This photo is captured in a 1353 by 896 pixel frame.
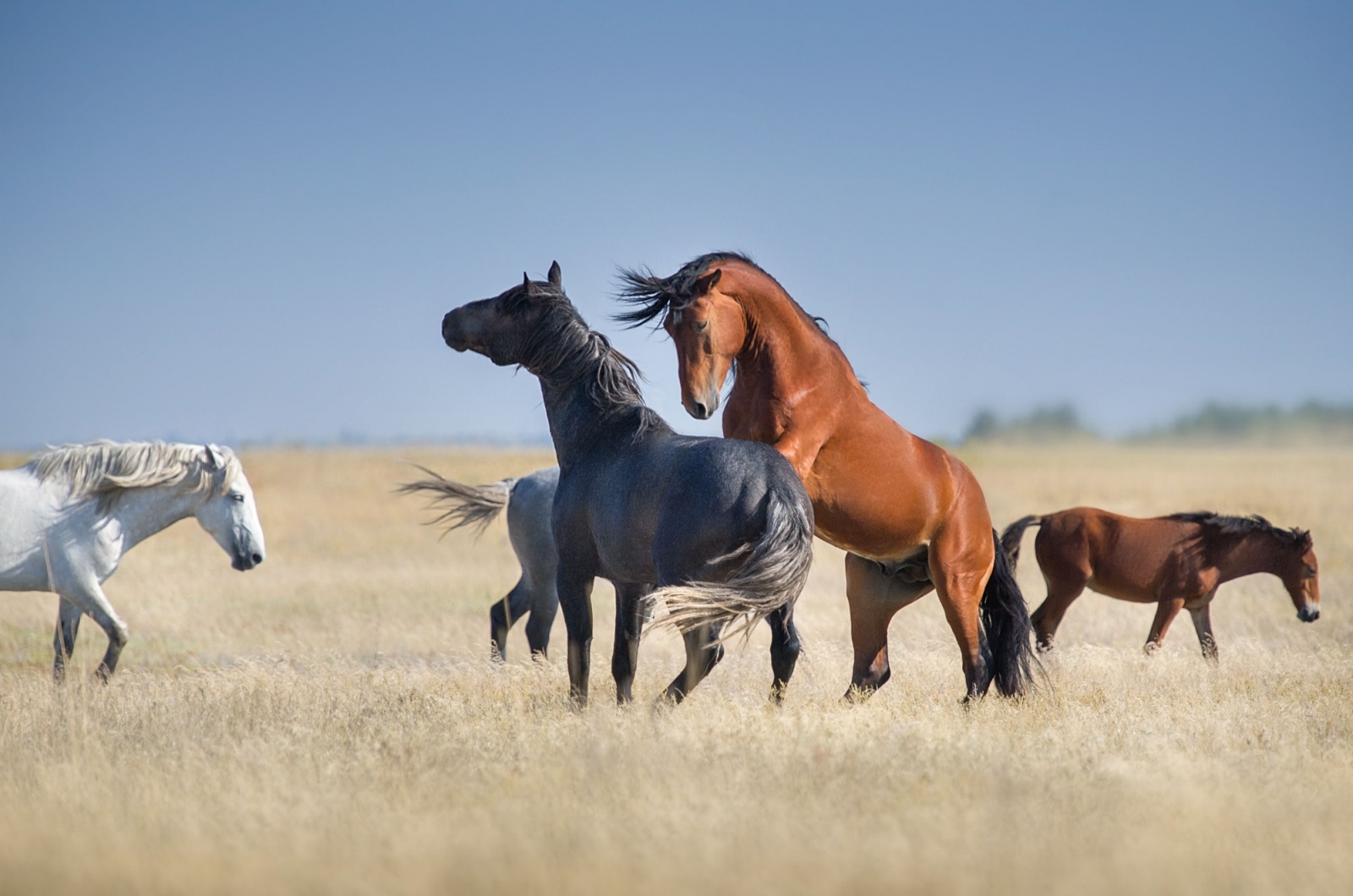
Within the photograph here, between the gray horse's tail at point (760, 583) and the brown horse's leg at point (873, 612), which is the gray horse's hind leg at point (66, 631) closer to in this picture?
the gray horse's tail at point (760, 583)

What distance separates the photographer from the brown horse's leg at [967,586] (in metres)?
6.95

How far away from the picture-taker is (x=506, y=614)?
9.84 m

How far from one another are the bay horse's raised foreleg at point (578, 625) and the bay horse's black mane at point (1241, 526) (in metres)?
5.98

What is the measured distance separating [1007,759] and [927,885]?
174 centimetres

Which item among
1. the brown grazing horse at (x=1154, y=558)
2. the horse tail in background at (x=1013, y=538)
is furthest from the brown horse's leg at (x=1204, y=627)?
the horse tail in background at (x=1013, y=538)

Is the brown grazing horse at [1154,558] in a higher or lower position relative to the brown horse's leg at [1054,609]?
higher

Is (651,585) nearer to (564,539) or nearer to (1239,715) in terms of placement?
(564,539)

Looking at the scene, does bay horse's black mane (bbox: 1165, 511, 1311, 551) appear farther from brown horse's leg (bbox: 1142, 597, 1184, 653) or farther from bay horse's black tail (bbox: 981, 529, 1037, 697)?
bay horse's black tail (bbox: 981, 529, 1037, 697)

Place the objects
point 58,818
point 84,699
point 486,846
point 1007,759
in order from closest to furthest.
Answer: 1. point 486,846
2. point 58,818
3. point 1007,759
4. point 84,699

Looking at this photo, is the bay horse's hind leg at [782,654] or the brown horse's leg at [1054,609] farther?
the brown horse's leg at [1054,609]

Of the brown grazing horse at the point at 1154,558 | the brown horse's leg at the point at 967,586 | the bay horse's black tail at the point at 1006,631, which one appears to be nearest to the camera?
the brown horse's leg at the point at 967,586

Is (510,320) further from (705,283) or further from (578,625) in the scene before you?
(578,625)

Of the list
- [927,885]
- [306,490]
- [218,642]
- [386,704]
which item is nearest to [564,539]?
[386,704]

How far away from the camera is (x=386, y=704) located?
663 centimetres
